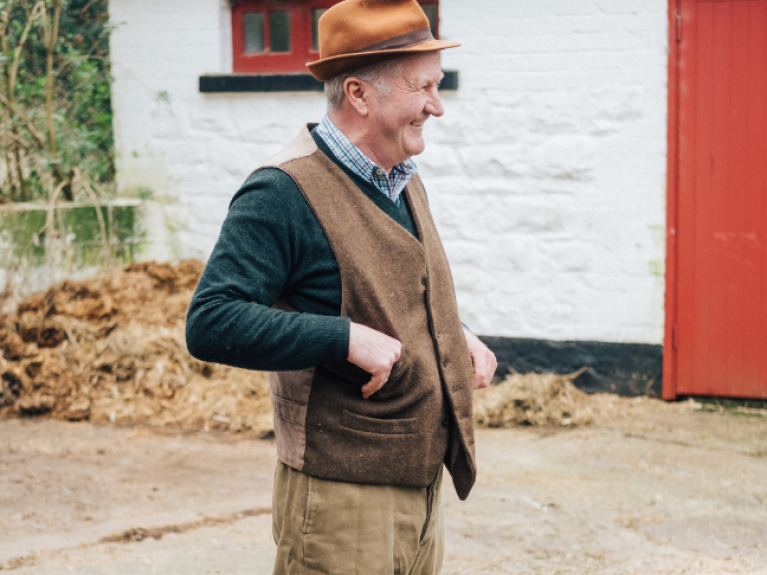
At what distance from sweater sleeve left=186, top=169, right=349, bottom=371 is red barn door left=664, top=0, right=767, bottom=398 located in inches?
145

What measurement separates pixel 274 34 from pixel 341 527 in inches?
172

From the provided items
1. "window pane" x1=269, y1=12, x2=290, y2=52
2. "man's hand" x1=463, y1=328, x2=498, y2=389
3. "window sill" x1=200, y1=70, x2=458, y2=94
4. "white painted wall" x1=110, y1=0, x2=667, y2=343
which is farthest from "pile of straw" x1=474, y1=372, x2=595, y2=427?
"man's hand" x1=463, y1=328, x2=498, y2=389

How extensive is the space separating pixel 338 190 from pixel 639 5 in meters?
3.63

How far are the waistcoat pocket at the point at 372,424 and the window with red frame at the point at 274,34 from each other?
4030 millimetres

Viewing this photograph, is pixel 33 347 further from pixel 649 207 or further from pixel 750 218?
pixel 750 218

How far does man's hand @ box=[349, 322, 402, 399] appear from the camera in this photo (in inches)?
68.1

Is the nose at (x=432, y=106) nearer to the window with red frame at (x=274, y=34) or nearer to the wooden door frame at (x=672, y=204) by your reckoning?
the wooden door frame at (x=672, y=204)

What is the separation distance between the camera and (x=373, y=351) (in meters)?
1.74

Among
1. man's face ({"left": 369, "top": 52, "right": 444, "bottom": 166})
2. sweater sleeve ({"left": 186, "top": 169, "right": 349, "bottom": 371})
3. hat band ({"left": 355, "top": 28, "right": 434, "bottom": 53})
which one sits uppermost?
hat band ({"left": 355, "top": 28, "right": 434, "bottom": 53})

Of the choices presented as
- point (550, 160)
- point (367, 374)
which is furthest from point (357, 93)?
point (550, 160)

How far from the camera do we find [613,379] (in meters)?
5.22

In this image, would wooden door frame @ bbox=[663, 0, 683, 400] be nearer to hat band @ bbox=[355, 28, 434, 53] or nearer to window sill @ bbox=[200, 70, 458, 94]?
window sill @ bbox=[200, 70, 458, 94]

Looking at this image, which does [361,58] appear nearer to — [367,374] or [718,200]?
[367,374]

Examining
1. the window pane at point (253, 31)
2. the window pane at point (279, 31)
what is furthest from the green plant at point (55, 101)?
the window pane at point (279, 31)
